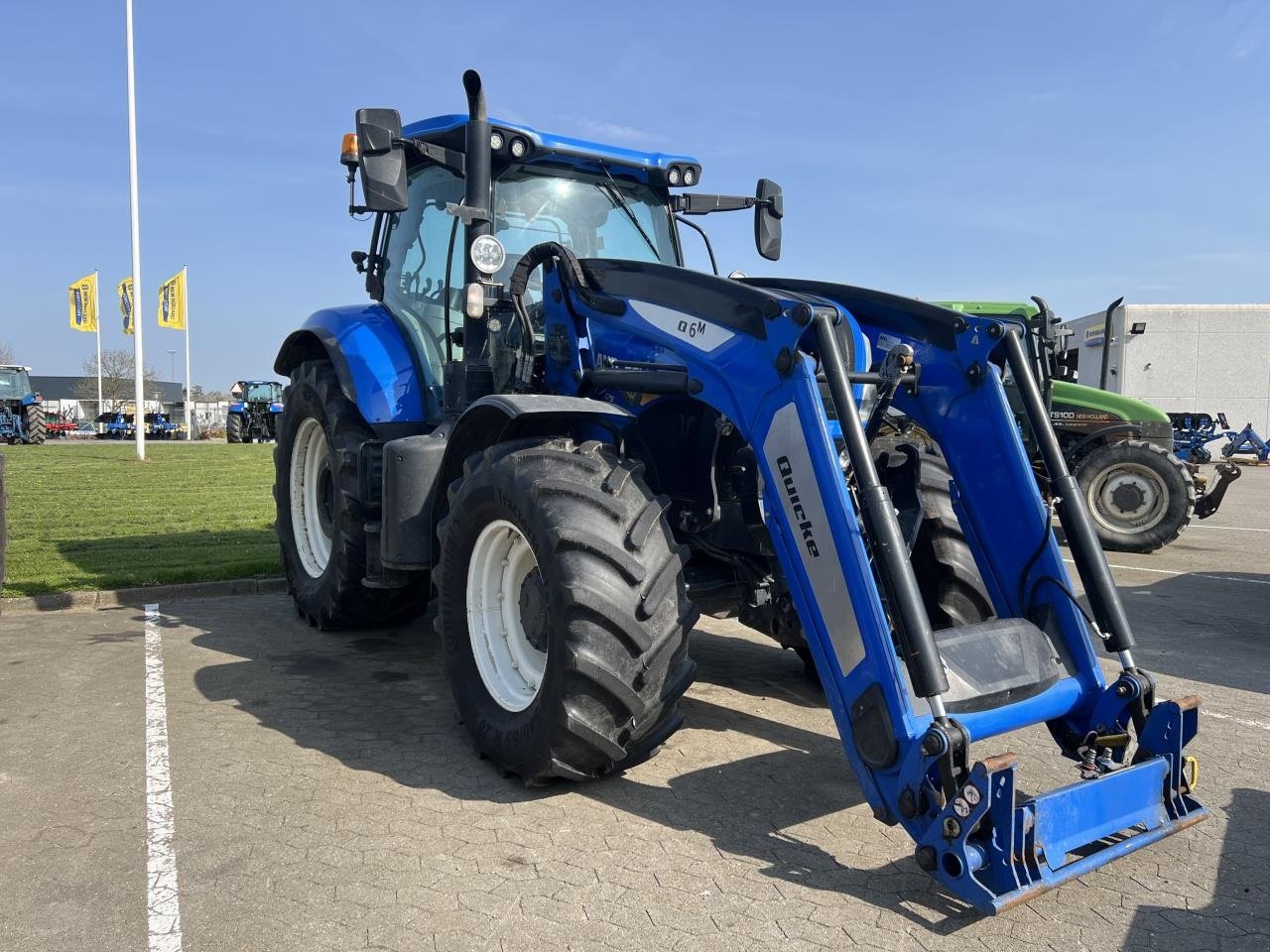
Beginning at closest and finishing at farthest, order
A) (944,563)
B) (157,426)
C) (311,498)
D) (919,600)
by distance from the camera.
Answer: (919,600), (944,563), (311,498), (157,426)

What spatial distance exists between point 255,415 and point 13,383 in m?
7.69

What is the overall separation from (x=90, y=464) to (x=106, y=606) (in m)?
15.3

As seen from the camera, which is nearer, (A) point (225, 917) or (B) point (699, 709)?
(A) point (225, 917)

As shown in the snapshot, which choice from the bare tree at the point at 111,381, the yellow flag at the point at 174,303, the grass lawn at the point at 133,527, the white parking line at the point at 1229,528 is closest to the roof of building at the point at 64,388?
the bare tree at the point at 111,381

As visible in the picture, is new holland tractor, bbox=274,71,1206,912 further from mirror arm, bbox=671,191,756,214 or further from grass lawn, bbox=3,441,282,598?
grass lawn, bbox=3,441,282,598

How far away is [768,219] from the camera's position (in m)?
5.98

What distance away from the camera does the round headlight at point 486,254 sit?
15.3 feet

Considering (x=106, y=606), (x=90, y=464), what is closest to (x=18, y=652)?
(x=106, y=606)

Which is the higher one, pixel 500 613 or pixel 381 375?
pixel 381 375

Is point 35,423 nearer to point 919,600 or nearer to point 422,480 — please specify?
point 422,480

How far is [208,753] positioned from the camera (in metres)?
4.09

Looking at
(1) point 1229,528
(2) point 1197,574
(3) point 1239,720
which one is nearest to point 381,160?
(3) point 1239,720

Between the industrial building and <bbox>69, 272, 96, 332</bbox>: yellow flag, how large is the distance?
107ft

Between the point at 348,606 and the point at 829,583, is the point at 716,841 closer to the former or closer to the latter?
the point at 829,583
